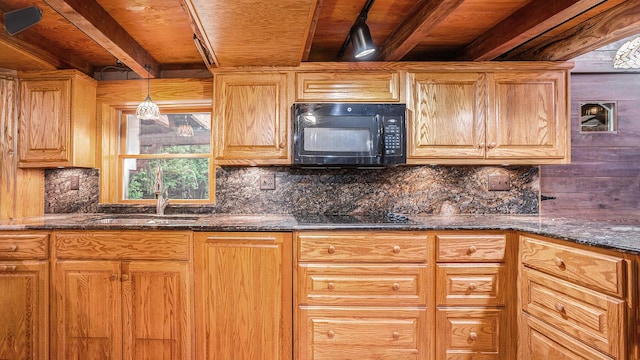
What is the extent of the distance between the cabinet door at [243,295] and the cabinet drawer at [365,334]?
0.66 feet

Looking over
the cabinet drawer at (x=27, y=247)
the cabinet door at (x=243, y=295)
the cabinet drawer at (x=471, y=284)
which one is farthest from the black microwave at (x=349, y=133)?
the cabinet drawer at (x=27, y=247)

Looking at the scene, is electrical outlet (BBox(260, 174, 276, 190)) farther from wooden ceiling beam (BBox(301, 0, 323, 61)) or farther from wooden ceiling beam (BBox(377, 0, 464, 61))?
wooden ceiling beam (BBox(377, 0, 464, 61))

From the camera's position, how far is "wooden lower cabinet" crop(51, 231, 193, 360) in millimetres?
2033

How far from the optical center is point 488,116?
2.40 metres

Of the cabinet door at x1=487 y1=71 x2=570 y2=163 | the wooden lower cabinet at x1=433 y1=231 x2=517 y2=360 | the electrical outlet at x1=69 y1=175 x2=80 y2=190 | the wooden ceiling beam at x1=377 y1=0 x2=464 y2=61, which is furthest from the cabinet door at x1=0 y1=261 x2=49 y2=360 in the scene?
the cabinet door at x1=487 y1=71 x2=570 y2=163

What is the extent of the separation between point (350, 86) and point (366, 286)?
4.31ft

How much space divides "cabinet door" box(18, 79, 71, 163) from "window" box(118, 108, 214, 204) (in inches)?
16.9

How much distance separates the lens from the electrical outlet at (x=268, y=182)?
8.82ft

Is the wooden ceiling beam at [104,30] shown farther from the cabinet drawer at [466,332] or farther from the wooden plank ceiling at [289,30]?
the cabinet drawer at [466,332]

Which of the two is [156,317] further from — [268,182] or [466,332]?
[466,332]

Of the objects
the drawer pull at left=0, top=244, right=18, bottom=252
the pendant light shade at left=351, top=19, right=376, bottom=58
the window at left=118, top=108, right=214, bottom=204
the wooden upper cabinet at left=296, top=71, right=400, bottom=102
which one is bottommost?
the drawer pull at left=0, top=244, right=18, bottom=252

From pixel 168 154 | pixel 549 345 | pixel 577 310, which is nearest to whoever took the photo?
pixel 577 310

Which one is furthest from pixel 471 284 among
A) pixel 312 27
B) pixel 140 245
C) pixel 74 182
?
pixel 74 182

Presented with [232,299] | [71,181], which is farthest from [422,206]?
[71,181]
